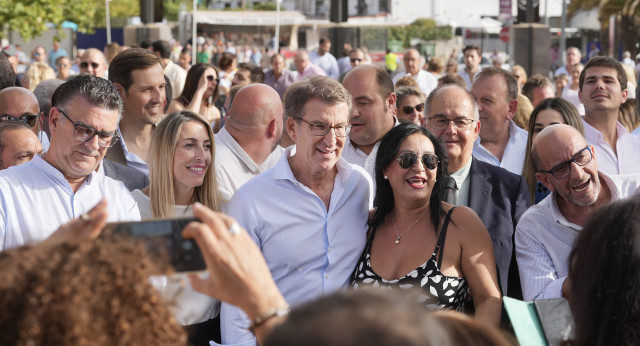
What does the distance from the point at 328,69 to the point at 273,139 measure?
11379mm

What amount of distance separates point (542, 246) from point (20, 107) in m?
3.74

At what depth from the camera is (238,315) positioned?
3.75 meters

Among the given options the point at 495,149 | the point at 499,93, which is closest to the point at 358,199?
the point at 495,149

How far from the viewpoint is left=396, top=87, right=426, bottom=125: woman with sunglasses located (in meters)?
7.00

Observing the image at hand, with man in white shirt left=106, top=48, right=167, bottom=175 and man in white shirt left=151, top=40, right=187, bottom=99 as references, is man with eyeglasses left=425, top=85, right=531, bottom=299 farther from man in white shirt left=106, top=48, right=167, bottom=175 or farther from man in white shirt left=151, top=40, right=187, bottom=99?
man in white shirt left=151, top=40, right=187, bottom=99

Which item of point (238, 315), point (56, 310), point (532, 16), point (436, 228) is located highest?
point (532, 16)

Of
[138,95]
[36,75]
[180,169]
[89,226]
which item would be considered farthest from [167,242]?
[36,75]

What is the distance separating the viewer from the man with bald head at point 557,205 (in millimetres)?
3801

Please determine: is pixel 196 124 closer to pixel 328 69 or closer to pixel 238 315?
pixel 238 315

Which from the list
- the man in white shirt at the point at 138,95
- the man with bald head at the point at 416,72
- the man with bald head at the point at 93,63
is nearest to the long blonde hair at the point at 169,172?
the man in white shirt at the point at 138,95

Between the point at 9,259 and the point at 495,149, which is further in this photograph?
the point at 495,149

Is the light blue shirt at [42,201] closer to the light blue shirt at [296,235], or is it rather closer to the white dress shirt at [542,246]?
the light blue shirt at [296,235]

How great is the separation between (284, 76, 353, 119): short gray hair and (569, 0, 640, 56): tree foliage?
28.6 metres

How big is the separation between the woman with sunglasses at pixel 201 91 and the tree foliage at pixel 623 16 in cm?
2511
